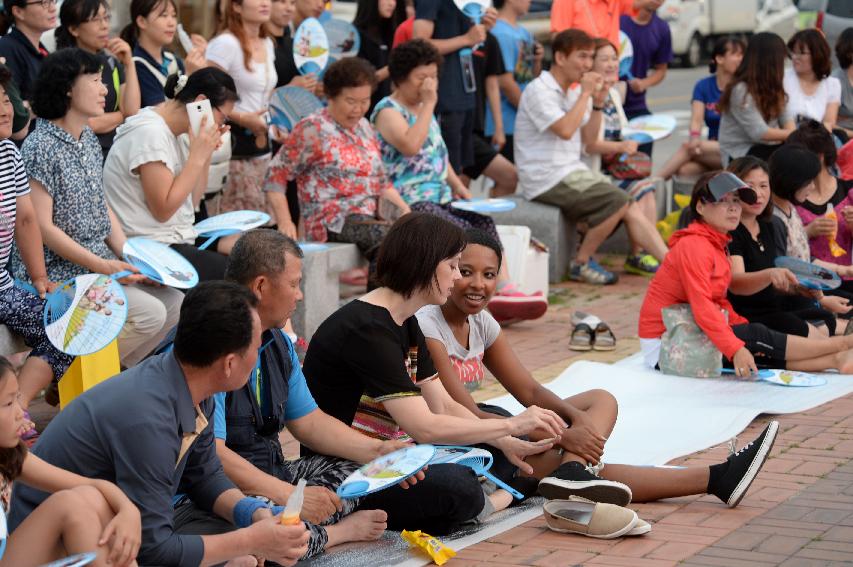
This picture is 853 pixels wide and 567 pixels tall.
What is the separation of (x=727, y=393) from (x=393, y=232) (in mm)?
2769

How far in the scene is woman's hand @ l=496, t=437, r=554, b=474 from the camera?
458 cm

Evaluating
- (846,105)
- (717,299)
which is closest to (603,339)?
(717,299)

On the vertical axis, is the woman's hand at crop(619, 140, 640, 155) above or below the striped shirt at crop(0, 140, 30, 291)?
below

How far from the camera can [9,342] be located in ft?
18.2

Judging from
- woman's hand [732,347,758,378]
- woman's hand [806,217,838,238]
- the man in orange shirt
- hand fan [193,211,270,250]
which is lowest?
woman's hand [732,347,758,378]

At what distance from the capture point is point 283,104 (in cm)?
822

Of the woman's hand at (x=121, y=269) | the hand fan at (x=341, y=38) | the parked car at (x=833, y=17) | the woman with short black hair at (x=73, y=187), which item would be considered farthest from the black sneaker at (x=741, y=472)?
the parked car at (x=833, y=17)

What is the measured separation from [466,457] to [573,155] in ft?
17.1

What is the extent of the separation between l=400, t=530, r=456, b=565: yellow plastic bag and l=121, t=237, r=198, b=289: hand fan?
200 cm

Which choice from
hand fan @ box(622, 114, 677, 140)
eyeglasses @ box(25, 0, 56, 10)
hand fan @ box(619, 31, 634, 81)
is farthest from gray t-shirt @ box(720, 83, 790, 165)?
eyeglasses @ box(25, 0, 56, 10)

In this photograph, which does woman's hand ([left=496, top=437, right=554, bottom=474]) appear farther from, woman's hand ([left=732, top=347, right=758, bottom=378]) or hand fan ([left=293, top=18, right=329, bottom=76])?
hand fan ([left=293, top=18, right=329, bottom=76])

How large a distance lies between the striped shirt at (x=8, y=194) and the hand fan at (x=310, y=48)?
3184 mm

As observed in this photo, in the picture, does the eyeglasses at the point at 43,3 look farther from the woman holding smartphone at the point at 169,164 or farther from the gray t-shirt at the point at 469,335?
the gray t-shirt at the point at 469,335

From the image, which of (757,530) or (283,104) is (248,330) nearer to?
(757,530)
